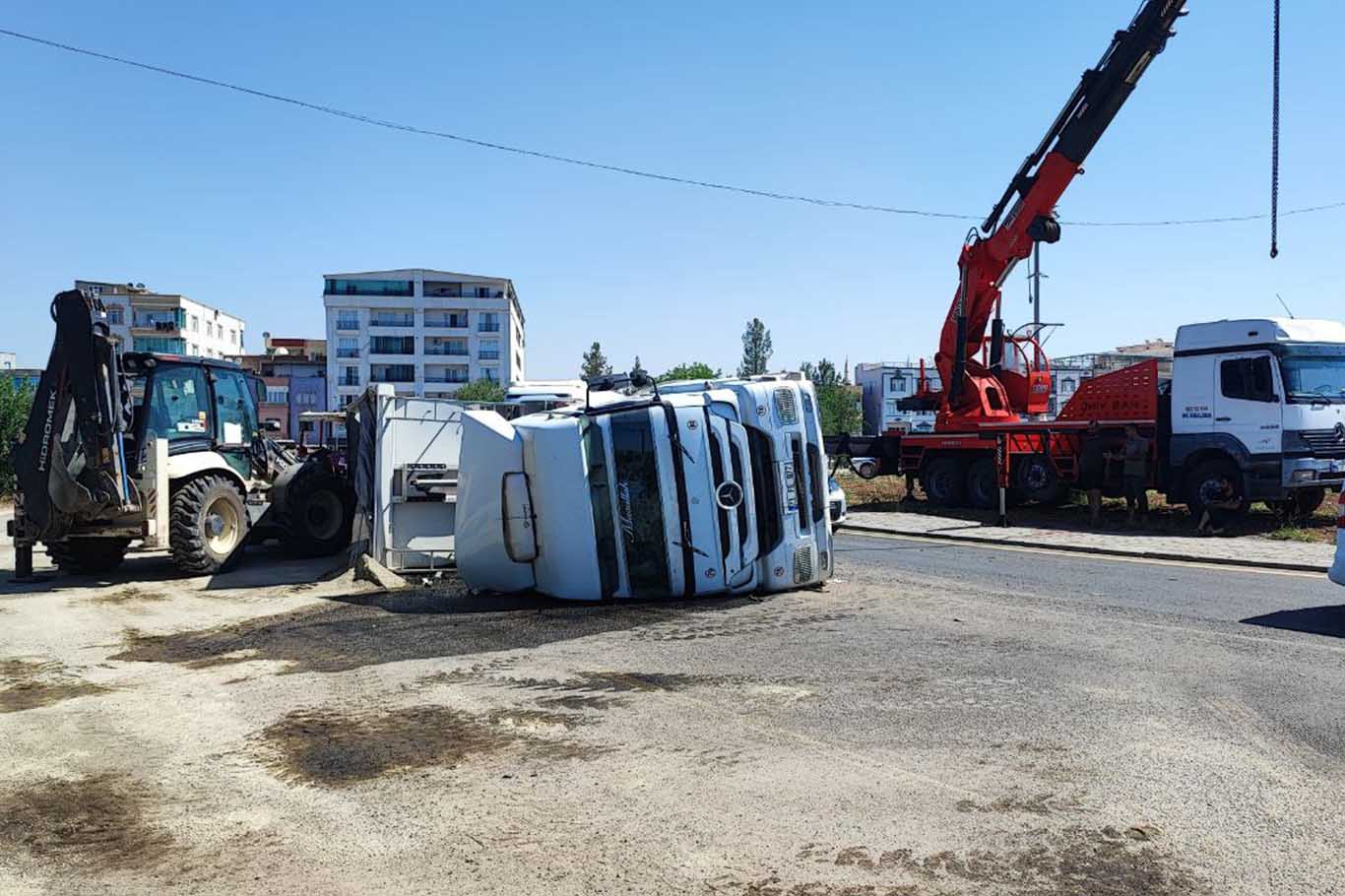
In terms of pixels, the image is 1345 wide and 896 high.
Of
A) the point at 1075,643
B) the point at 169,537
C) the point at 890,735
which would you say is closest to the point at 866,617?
the point at 1075,643

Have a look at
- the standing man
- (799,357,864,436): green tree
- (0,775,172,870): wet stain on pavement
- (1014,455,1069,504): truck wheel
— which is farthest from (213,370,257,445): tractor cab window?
(799,357,864,436): green tree

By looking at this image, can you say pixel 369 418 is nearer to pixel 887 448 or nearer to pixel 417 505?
pixel 417 505


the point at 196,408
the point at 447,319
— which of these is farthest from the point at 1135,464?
the point at 447,319

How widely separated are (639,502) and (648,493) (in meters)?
0.12

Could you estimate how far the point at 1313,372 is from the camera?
694 inches

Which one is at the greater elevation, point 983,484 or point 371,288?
point 371,288

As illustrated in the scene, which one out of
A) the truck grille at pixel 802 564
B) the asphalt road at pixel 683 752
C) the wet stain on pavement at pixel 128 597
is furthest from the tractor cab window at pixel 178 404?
the truck grille at pixel 802 564

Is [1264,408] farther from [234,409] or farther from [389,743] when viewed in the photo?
[389,743]

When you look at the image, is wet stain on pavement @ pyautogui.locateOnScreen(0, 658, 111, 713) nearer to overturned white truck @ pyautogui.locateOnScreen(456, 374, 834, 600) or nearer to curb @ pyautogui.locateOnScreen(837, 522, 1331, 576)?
overturned white truck @ pyautogui.locateOnScreen(456, 374, 834, 600)

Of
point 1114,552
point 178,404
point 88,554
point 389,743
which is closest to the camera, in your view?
point 389,743

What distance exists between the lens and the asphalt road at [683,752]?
4055 mm

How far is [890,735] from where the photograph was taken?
5.67 m

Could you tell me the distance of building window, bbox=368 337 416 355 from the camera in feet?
311

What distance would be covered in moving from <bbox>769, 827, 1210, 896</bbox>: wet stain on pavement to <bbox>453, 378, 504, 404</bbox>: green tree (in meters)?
75.0
